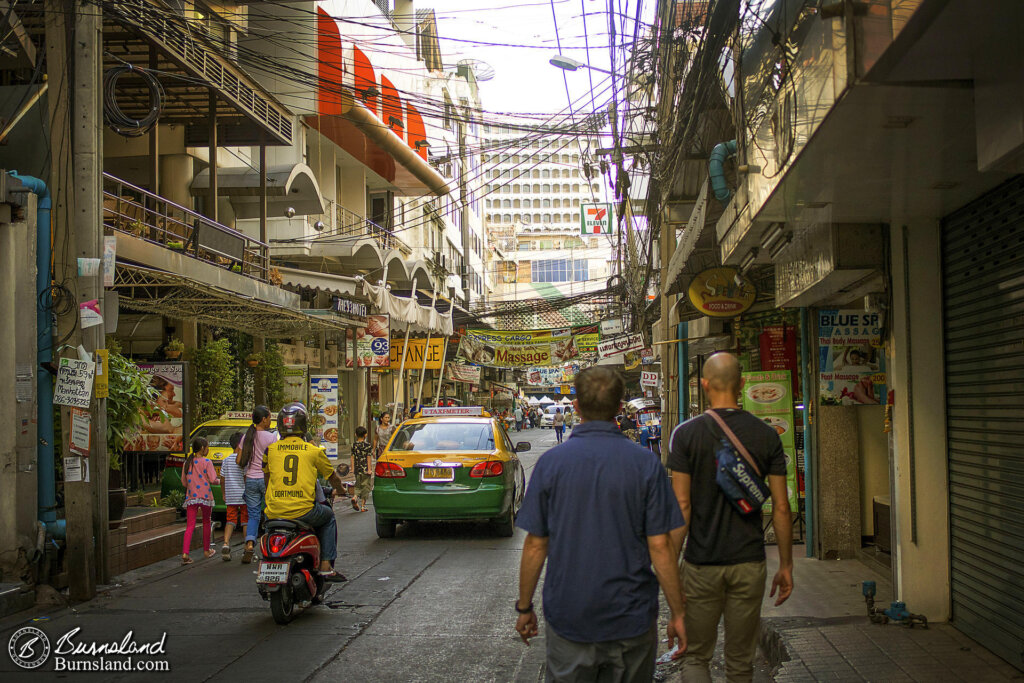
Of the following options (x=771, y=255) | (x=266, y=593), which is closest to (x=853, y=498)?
(x=771, y=255)

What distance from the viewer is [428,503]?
39.4 ft

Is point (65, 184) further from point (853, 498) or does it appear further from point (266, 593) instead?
point (853, 498)

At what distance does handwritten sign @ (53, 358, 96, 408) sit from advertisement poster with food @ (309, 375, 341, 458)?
1178cm

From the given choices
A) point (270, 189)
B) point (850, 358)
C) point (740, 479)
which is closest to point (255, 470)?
point (850, 358)

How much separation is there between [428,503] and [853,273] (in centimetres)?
637

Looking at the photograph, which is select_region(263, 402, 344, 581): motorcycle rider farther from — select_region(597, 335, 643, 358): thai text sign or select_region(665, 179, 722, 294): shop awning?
select_region(597, 335, 643, 358): thai text sign

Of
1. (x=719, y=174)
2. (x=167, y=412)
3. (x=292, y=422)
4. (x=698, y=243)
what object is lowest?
(x=167, y=412)

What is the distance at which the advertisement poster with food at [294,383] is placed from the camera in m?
22.4

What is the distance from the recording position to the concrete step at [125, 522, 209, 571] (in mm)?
10453

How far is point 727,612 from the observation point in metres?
4.77

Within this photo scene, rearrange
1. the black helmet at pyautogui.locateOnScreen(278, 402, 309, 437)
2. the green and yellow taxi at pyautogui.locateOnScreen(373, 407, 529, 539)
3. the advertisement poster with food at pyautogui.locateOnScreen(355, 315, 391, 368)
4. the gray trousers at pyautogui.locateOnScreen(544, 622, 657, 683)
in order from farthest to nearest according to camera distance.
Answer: the advertisement poster with food at pyautogui.locateOnScreen(355, 315, 391, 368), the green and yellow taxi at pyautogui.locateOnScreen(373, 407, 529, 539), the black helmet at pyautogui.locateOnScreen(278, 402, 309, 437), the gray trousers at pyautogui.locateOnScreen(544, 622, 657, 683)

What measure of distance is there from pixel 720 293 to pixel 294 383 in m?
12.5

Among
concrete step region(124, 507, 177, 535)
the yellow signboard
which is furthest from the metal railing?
the yellow signboard

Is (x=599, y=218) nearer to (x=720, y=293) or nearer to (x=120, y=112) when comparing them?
(x=720, y=293)
